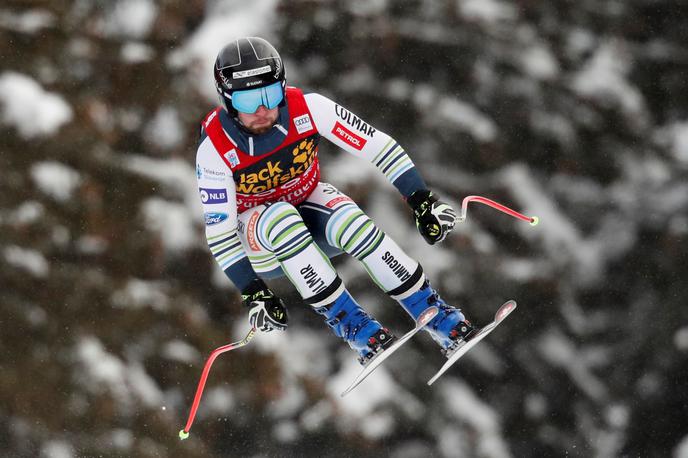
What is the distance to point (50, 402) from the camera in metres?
5.43

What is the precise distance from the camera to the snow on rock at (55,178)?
5328mm

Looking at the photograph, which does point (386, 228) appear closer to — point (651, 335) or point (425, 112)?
point (425, 112)

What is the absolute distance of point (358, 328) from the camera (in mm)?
3516

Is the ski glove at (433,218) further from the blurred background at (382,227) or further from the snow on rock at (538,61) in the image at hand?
the snow on rock at (538,61)

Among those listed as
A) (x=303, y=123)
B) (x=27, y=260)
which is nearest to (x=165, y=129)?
(x=27, y=260)

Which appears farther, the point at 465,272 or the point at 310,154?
the point at 465,272

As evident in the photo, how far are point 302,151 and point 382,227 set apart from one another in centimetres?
201

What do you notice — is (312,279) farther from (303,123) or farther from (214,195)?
(303,123)

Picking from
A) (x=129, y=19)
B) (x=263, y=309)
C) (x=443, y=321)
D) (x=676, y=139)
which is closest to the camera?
(x=263, y=309)

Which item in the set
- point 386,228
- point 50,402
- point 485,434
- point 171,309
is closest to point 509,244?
point 386,228

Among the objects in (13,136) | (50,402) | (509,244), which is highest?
(13,136)

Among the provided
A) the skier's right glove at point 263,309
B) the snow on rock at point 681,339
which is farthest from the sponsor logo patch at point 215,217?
the snow on rock at point 681,339

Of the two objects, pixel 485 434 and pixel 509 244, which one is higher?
pixel 509 244

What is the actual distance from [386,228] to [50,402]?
90.9 inches
